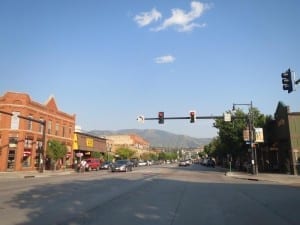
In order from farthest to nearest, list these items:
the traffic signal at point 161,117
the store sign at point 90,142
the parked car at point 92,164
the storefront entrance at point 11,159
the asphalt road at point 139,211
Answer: the store sign at point 90,142 < the parked car at point 92,164 < the storefront entrance at point 11,159 < the traffic signal at point 161,117 < the asphalt road at point 139,211

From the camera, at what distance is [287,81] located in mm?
22406

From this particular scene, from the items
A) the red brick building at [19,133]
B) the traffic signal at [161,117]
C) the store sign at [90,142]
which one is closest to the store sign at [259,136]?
the traffic signal at [161,117]

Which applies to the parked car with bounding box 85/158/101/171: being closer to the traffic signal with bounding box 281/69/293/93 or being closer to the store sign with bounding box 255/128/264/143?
the store sign with bounding box 255/128/264/143

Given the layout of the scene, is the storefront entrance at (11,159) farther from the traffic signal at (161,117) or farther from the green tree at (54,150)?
the traffic signal at (161,117)

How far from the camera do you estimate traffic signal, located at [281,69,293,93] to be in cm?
2227

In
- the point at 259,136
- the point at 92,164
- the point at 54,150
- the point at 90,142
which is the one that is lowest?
the point at 92,164

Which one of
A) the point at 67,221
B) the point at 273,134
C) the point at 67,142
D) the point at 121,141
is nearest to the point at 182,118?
the point at 273,134

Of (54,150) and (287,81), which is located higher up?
(287,81)

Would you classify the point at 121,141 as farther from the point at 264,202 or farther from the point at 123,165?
the point at 264,202

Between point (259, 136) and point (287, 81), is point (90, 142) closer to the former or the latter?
point (259, 136)

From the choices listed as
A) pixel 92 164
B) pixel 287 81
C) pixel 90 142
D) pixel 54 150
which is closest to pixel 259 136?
pixel 287 81

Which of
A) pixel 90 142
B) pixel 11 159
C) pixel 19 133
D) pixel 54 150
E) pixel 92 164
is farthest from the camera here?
pixel 90 142

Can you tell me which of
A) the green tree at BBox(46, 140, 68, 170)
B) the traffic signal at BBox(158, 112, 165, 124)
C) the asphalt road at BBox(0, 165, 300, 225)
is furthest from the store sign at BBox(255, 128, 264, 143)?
the green tree at BBox(46, 140, 68, 170)

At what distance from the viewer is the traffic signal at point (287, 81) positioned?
22266 millimetres
